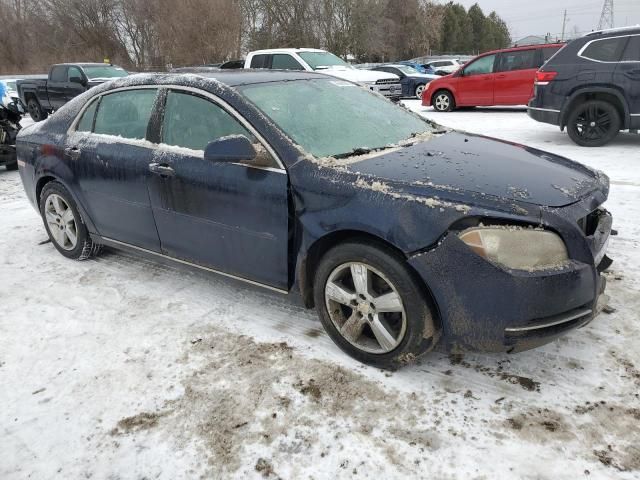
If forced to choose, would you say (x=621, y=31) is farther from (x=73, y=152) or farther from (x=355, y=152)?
(x=73, y=152)

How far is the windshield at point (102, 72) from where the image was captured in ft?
50.7

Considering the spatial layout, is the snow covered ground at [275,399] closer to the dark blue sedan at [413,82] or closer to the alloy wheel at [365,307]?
the alloy wheel at [365,307]

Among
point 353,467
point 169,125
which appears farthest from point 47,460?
point 169,125

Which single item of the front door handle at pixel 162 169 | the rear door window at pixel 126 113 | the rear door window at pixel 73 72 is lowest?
the front door handle at pixel 162 169

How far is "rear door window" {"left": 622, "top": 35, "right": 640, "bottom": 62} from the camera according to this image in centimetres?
771

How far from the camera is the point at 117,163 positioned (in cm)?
374

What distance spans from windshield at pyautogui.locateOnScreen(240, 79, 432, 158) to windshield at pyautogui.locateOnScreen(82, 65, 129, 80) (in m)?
13.7

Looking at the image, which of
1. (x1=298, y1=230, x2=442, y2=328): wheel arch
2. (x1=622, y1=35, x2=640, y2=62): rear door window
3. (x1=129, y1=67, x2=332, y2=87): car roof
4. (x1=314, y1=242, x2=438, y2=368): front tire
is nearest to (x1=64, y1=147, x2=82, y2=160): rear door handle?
(x1=129, y1=67, x2=332, y2=87): car roof

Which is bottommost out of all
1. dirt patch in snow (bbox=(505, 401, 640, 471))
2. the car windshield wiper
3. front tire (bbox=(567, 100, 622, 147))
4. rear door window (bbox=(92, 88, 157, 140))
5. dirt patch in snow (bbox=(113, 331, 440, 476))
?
dirt patch in snow (bbox=(505, 401, 640, 471))

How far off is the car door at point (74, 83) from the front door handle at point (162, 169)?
13107mm

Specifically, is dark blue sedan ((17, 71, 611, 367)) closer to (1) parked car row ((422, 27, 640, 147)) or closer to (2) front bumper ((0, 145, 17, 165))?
(2) front bumper ((0, 145, 17, 165))

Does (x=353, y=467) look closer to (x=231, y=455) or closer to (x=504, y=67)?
(x=231, y=455)

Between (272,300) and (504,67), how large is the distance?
→ 461 inches

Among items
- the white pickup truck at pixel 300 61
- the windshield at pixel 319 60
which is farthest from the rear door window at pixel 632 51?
the windshield at pixel 319 60
